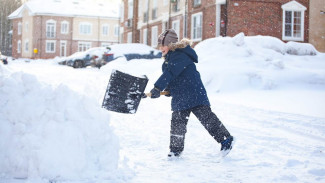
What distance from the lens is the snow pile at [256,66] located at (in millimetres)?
9516

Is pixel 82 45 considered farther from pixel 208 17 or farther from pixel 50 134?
pixel 50 134

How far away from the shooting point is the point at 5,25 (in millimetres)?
62594

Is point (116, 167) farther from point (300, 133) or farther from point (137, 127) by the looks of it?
point (300, 133)

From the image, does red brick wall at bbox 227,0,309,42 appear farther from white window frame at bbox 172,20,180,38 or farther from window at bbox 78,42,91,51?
window at bbox 78,42,91,51

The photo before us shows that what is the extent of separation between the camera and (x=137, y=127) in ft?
18.4

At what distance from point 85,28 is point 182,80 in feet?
149

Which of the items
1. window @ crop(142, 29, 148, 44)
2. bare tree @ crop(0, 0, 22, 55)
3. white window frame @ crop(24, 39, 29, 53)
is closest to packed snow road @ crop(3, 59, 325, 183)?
window @ crop(142, 29, 148, 44)

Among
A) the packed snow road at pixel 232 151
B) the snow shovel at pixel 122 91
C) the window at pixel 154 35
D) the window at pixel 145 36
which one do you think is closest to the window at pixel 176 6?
the window at pixel 154 35

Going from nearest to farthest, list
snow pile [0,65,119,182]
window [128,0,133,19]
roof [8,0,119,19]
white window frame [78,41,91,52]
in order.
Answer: snow pile [0,65,119,182] < window [128,0,133,19] < roof [8,0,119,19] < white window frame [78,41,91,52]

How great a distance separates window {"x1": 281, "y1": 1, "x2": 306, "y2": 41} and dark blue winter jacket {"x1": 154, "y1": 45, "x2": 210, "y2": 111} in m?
17.0

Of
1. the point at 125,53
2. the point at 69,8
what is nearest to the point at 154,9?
the point at 125,53

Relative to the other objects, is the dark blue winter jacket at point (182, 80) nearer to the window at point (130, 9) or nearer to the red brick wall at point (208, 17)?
the red brick wall at point (208, 17)

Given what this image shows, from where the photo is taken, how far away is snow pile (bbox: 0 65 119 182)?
299 centimetres

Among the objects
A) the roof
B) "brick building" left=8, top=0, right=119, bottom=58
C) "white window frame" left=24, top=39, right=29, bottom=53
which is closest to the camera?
the roof
